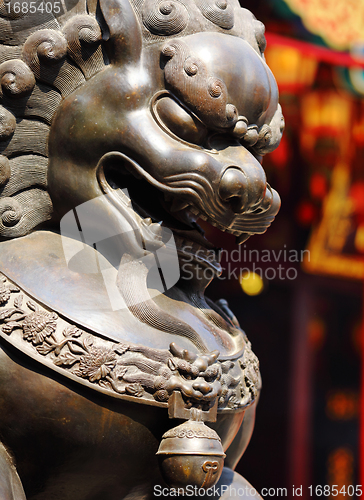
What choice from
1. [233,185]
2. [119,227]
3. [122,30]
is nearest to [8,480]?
[119,227]

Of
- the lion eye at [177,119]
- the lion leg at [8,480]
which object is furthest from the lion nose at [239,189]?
the lion leg at [8,480]

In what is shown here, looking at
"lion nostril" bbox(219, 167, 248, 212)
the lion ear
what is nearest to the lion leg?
"lion nostril" bbox(219, 167, 248, 212)

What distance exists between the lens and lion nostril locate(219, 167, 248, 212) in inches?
58.9

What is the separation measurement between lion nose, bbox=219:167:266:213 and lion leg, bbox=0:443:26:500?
77 centimetres

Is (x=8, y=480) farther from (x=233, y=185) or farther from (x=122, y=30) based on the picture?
(x=122, y=30)

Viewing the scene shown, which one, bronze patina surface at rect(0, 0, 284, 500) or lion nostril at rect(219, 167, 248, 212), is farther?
lion nostril at rect(219, 167, 248, 212)

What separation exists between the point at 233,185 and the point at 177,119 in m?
0.21

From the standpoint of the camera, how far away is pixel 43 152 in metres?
1.57

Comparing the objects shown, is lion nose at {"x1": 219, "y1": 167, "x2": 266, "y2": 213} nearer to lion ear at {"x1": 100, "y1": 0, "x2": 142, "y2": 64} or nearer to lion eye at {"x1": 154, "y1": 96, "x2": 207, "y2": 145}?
lion eye at {"x1": 154, "y1": 96, "x2": 207, "y2": 145}

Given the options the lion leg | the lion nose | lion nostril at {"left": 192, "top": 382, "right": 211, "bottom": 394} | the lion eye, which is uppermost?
the lion eye

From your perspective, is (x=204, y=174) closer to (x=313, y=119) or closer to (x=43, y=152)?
(x=43, y=152)

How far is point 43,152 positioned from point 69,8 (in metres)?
0.36

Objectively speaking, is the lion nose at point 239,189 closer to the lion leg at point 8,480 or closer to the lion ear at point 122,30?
the lion ear at point 122,30

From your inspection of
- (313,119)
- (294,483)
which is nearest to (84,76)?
(313,119)
